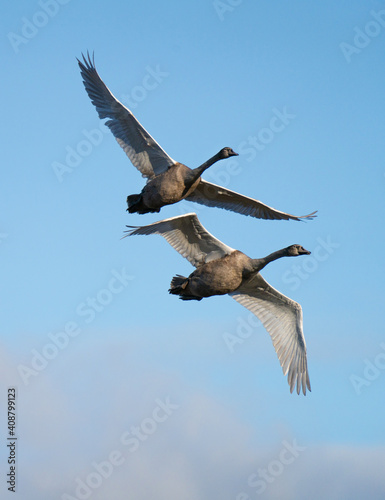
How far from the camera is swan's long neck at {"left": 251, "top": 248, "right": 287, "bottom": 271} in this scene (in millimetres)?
15383

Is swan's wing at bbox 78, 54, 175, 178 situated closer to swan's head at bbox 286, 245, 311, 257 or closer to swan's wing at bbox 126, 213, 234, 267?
swan's wing at bbox 126, 213, 234, 267

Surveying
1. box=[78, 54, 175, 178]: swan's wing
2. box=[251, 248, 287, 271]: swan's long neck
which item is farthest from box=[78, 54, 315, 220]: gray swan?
box=[251, 248, 287, 271]: swan's long neck

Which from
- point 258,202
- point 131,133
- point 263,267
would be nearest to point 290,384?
point 263,267

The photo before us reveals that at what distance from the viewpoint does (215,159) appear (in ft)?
54.6

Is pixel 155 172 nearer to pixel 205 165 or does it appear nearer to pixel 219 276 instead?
pixel 205 165

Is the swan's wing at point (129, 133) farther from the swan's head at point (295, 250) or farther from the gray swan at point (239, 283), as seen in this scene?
the swan's head at point (295, 250)

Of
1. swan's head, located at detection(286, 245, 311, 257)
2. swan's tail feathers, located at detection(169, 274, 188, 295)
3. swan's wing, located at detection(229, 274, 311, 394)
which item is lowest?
swan's wing, located at detection(229, 274, 311, 394)

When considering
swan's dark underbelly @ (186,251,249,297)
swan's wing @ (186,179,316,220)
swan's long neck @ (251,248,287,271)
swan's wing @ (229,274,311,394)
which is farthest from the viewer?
swan's wing @ (186,179,316,220)

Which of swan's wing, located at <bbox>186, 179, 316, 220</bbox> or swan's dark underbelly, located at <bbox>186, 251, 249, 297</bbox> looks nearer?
swan's dark underbelly, located at <bbox>186, 251, 249, 297</bbox>

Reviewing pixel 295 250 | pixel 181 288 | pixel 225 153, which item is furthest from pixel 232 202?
pixel 181 288

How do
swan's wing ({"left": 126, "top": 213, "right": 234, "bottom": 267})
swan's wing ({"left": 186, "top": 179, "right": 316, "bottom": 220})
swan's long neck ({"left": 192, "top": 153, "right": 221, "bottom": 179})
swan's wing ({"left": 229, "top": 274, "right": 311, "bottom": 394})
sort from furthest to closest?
swan's wing ({"left": 186, "top": 179, "right": 316, "bottom": 220}), swan's wing ({"left": 229, "top": 274, "right": 311, "bottom": 394}), swan's long neck ({"left": 192, "top": 153, "right": 221, "bottom": 179}), swan's wing ({"left": 126, "top": 213, "right": 234, "bottom": 267})

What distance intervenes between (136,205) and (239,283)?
9.44 ft

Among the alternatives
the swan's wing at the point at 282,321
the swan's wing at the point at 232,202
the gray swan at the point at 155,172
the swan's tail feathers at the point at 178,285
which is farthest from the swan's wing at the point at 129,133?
the swan's wing at the point at 282,321

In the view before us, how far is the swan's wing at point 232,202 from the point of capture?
16641 mm
